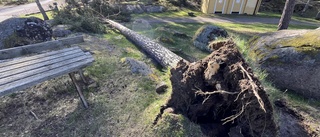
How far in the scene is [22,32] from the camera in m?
5.83

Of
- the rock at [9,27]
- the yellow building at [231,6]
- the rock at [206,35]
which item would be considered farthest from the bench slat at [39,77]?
the yellow building at [231,6]

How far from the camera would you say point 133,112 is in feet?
10.9

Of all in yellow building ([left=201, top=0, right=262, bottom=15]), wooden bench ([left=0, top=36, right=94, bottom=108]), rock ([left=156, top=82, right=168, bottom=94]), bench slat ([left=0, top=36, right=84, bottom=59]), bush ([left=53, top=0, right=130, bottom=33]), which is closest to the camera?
wooden bench ([left=0, top=36, right=94, bottom=108])

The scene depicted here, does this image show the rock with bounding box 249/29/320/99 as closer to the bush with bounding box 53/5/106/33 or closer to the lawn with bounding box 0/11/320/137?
the lawn with bounding box 0/11/320/137

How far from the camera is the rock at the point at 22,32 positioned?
553 centimetres

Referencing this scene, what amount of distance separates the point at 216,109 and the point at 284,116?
1599 millimetres

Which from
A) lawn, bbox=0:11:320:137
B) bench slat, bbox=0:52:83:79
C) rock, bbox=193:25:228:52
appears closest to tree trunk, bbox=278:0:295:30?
rock, bbox=193:25:228:52

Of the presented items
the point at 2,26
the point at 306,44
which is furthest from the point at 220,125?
the point at 2,26

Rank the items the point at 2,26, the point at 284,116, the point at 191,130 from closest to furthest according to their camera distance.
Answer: the point at 191,130 < the point at 284,116 < the point at 2,26

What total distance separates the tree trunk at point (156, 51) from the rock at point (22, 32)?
9.95 feet

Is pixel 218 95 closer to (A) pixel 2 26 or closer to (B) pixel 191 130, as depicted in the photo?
(B) pixel 191 130

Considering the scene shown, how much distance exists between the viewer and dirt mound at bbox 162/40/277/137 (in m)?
2.13

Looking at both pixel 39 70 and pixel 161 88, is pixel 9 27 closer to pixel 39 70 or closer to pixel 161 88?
pixel 39 70

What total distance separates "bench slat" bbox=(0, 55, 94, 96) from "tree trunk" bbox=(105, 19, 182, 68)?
2.01 m
